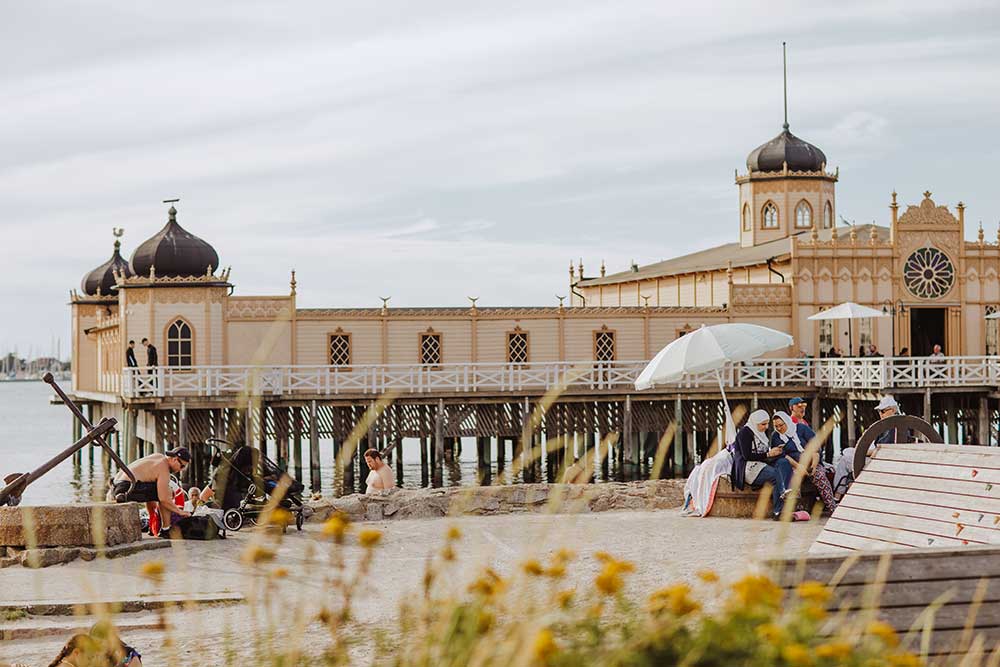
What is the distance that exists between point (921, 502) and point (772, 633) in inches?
286

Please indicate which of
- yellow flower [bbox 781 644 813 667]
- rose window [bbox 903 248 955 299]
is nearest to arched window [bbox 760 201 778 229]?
rose window [bbox 903 248 955 299]

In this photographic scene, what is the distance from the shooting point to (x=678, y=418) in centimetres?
3472

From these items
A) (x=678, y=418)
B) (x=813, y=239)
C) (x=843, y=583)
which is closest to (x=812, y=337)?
(x=813, y=239)

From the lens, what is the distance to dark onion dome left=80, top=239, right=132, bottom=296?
5084 cm

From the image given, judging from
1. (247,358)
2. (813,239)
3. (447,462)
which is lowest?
(447,462)

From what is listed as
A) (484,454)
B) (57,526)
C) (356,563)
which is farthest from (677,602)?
(484,454)

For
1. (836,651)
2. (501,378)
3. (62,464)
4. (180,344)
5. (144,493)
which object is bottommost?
(62,464)

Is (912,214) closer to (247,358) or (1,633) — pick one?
(247,358)

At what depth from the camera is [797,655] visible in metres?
3.68

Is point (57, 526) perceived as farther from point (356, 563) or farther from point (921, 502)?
point (921, 502)

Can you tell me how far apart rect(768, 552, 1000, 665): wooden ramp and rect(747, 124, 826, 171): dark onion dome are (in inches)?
1723

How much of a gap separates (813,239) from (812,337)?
299cm

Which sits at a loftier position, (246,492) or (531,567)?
(531,567)

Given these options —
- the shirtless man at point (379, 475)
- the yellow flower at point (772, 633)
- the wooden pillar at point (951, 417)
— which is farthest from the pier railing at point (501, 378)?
the yellow flower at point (772, 633)
